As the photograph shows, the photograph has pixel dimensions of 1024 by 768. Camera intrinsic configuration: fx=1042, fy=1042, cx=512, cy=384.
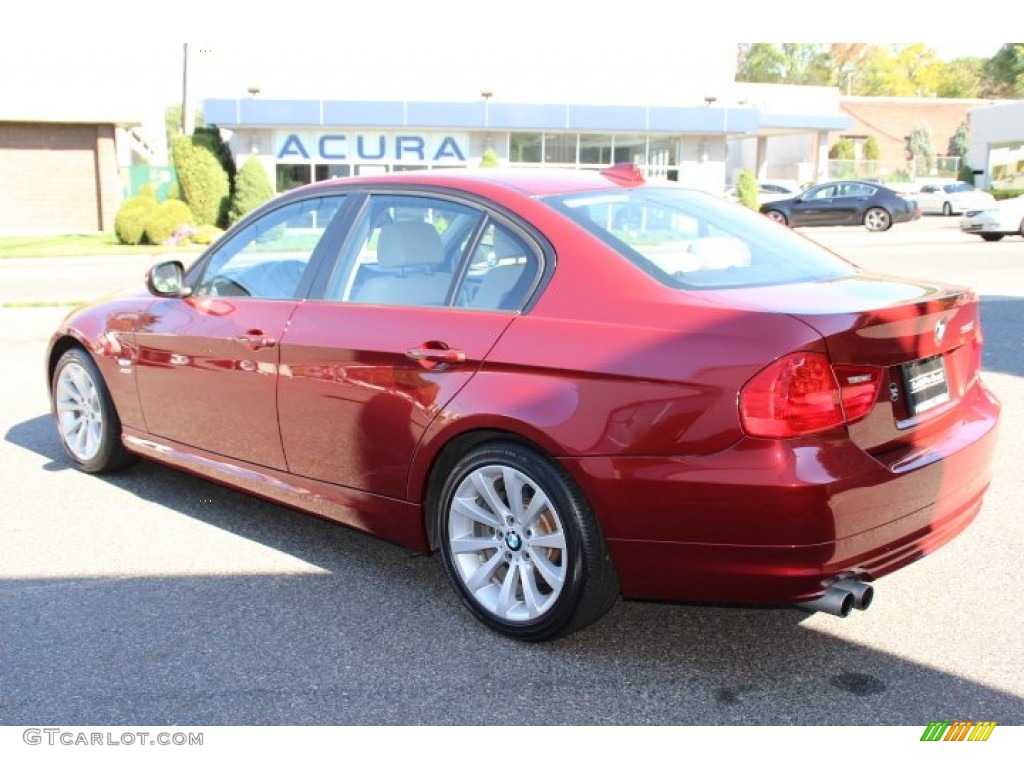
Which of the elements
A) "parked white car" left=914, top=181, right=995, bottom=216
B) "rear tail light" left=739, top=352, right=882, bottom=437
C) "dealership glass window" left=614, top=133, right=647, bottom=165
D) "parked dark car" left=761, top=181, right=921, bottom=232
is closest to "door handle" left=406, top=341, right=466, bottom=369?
"rear tail light" left=739, top=352, right=882, bottom=437

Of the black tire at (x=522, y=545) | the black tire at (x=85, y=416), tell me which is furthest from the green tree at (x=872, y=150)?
the black tire at (x=522, y=545)

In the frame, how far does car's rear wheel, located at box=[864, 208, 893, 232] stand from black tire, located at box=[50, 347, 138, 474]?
30.0 m

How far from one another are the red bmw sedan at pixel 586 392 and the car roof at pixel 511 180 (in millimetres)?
22

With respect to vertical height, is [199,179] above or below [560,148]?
below

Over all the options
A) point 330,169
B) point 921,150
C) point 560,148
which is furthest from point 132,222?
point 921,150

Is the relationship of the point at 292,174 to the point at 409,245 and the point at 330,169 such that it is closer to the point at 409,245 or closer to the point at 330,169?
the point at 330,169

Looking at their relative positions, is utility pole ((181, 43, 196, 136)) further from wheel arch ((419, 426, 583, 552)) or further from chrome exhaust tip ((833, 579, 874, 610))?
chrome exhaust tip ((833, 579, 874, 610))

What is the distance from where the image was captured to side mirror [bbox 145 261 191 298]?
5215 mm

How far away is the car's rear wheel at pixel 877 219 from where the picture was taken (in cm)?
3212

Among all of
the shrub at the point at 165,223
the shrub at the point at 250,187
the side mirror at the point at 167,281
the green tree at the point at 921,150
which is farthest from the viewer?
the green tree at the point at 921,150

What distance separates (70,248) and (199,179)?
558 centimetres

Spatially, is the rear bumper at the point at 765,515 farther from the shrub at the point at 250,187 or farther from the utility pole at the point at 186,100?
the utility pole at the point at 186,100

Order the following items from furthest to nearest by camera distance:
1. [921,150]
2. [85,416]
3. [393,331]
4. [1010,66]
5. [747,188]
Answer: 1. [1010,66]
2. [921,150]
3. [747,188]
4. [85,416]
5. [393,331]

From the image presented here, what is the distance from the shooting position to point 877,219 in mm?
32406
